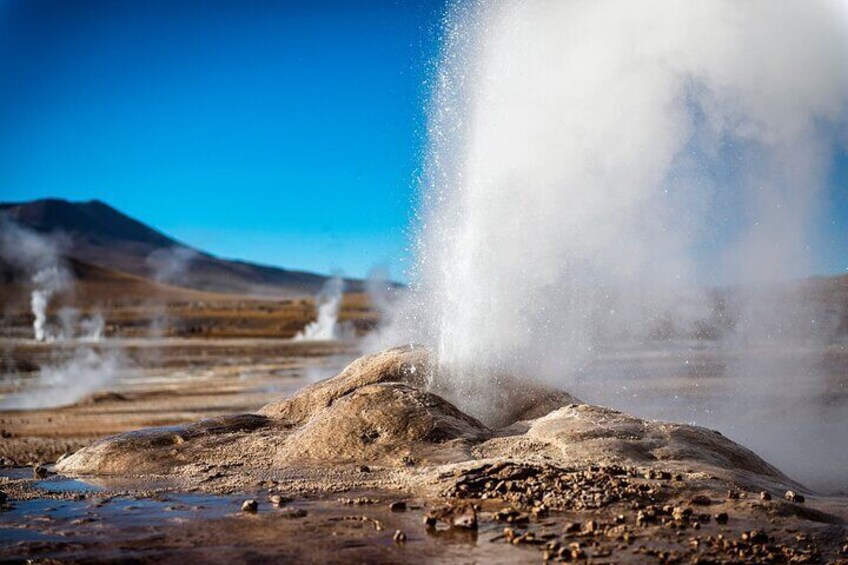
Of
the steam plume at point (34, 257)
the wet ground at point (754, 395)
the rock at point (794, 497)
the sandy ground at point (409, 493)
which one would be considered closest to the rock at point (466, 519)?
the sandy ground at point (409, 493)

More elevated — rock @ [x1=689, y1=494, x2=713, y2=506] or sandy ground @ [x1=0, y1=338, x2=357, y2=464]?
sandy ground @ [x1=0, y1=338, x2=357, y2=464]

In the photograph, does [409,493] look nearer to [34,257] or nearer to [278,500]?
[278,500]

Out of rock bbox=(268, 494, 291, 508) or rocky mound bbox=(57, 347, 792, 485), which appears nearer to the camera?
rock bbox=(268, 494, 291, 508)

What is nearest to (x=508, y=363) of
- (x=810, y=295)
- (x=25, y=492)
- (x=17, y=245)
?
(x=25, y=492)

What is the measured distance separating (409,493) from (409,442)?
1.33m

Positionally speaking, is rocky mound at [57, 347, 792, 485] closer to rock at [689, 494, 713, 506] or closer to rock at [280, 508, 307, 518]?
rock at [689, 494, 713, 506]

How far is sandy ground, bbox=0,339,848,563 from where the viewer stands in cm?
618

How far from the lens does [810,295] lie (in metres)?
40.3

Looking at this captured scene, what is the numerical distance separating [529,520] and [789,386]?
48.0 feet

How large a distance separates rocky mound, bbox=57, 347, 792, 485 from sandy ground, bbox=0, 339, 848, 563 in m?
0.02

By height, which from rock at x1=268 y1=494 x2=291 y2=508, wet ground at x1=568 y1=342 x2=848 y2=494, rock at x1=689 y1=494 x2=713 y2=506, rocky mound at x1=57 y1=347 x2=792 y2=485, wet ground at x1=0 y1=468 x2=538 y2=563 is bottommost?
wet ground at x1=0 y1=468 x2=538 y2=563

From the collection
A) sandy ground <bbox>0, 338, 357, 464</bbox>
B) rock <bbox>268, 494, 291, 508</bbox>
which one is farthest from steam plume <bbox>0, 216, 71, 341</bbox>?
rock <bbox>268, 494, 291, 508</bbox>

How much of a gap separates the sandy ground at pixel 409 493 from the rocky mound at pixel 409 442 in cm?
2

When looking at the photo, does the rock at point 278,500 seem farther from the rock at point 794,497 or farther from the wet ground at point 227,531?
the rock at point 794,497
